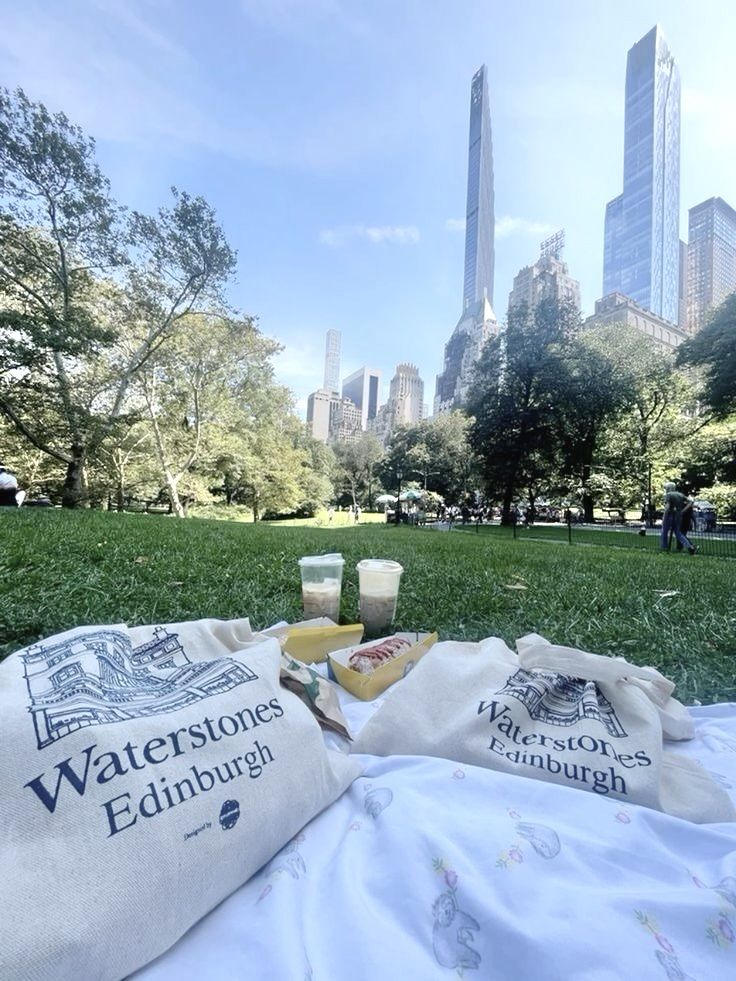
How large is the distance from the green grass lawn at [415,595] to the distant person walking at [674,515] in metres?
4.90

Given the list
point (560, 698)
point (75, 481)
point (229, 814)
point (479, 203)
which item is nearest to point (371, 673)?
point (560, 698)

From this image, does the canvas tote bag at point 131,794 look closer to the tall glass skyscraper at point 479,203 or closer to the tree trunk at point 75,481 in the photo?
the tree trunk at point 75,481

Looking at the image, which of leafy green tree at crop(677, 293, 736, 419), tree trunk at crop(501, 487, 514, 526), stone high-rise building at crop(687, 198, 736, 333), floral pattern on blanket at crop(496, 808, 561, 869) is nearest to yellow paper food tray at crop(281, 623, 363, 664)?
floral pattern on blanket at crop(496, 808, 561, 869)

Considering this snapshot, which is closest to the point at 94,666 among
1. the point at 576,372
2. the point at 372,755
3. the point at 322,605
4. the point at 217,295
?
the point at 372,755

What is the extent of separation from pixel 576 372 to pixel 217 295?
48.2 feet

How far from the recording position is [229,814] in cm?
81

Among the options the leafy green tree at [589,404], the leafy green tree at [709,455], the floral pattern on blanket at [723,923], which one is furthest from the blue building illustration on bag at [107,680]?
the leafy green tree at [709,455]

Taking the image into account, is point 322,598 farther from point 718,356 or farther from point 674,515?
point 718,356

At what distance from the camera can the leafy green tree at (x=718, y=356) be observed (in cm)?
1178

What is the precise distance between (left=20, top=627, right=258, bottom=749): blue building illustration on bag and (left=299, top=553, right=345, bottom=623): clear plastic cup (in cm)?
105

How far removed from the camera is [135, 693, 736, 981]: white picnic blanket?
0.67m

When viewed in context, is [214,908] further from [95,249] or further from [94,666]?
[95,249]

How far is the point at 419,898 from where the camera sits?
0.76 metres

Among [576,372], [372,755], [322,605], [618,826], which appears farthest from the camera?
[576,372]
